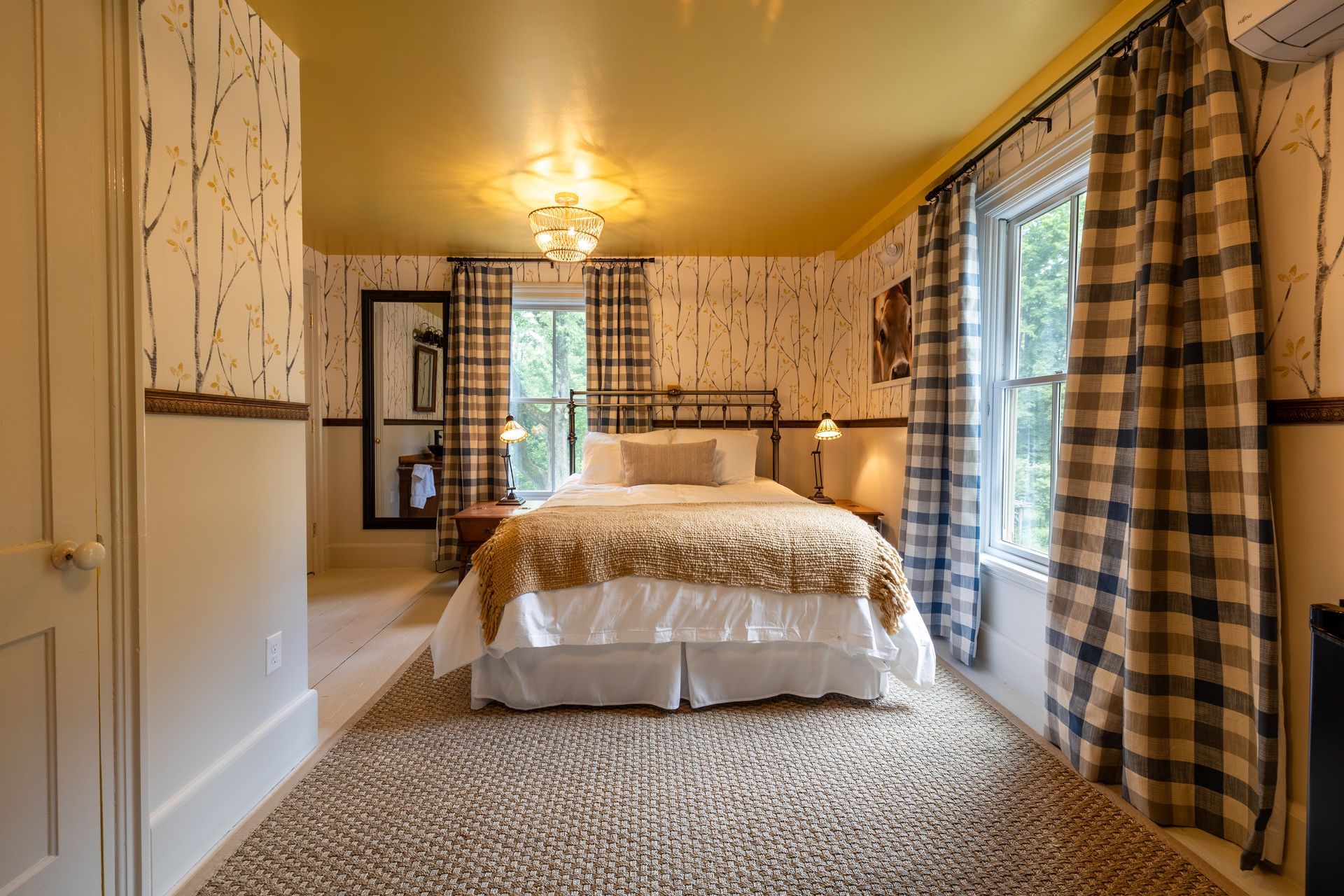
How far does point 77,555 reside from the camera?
1.08 meters

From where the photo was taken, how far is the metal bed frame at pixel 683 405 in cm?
444

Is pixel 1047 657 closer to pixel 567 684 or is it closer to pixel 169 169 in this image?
pixel 567 684

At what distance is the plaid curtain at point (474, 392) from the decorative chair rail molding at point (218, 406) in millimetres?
2471

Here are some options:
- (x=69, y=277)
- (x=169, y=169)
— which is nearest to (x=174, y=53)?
(x=169, y=169)

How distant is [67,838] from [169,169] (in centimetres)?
148

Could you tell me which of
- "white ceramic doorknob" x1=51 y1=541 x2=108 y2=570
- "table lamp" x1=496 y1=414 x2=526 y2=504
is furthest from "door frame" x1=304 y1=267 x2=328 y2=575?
"white ceramic doorknob" x1=51 y1=541 x2=108 y2=570

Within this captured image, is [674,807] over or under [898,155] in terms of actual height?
under

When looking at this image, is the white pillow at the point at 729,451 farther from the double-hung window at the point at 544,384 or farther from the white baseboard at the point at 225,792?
the white baseboard at the point at 225,792

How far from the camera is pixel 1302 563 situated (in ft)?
4.63

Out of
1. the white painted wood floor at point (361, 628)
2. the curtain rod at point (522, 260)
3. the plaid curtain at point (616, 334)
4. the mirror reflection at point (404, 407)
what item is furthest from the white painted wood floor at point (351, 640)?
the curtain rod at point (522, 260)

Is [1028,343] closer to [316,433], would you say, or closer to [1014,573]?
[1014,573]

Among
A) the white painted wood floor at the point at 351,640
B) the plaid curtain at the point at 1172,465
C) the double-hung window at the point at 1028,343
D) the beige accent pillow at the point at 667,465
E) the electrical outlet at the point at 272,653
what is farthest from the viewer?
the beige accent pillow at the point at 667,465

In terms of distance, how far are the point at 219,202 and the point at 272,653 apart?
135 centimetres

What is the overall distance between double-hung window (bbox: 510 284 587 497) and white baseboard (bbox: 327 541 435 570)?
0.90 meters
